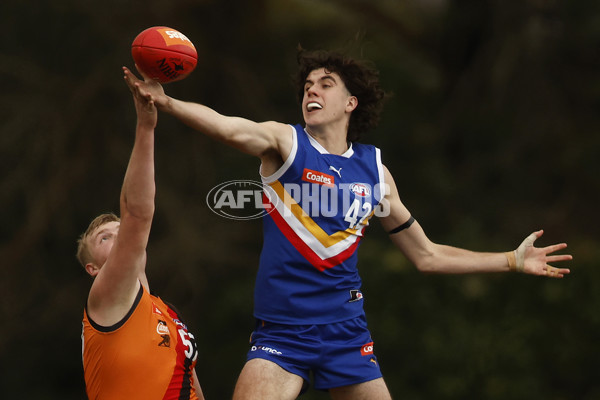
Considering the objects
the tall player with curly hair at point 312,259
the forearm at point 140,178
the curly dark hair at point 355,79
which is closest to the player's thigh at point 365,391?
the tall player with curly hair at point 312,259

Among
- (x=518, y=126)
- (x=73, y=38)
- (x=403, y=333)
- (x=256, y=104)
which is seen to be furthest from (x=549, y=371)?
(x=73, y=38)

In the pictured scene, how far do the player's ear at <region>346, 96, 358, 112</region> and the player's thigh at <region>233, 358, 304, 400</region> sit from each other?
1.48 metres

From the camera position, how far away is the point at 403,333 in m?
9.14

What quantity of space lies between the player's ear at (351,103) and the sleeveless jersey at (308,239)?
40 centimetres

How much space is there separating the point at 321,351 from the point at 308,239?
0.56 m

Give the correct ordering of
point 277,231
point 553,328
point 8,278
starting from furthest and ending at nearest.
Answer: point 8,278, point 553,328, point 277,231

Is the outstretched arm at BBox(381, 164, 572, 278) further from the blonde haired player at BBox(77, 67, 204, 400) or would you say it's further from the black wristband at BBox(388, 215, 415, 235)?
the blonde haired player at BBox(77, 67, 204, 400)

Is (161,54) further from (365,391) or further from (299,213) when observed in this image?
(365,391)

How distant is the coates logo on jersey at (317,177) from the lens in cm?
439

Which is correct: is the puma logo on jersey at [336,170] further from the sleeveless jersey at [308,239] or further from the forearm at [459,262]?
the forearm at [459,262]

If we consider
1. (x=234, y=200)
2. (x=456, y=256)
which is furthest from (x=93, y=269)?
(x=234, y=200)

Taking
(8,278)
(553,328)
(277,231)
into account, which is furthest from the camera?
(8,278)

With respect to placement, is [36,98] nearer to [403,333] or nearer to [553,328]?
[403,333]

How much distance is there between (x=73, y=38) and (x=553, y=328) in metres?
6.30
